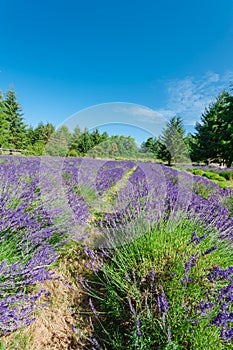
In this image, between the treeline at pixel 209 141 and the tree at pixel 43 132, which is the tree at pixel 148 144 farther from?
the tree at pixel 43 132

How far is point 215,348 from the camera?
980 millimetres

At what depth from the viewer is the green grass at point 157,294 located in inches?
39.9

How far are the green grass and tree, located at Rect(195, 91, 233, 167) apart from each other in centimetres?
2008

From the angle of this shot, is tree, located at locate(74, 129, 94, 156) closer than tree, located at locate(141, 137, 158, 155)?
No

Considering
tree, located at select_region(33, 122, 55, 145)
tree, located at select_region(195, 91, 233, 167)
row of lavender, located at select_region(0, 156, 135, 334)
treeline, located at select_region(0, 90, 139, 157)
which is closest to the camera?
row of lavender, located at select_region(0, 156, 135, 334)

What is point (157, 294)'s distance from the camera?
4.06ft

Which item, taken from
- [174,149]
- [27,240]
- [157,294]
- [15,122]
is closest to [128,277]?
[157,294]

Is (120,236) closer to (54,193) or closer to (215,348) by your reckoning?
(215,348)

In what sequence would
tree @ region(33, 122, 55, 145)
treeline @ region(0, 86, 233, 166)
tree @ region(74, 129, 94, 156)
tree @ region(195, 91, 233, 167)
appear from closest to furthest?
tree @ region(74, 129, 94, 156) < treeline @ region(0, 86, 233, 166) < tree @ region(195, 91, 233, 167) < tree @ region(33, 122, 55, 145)

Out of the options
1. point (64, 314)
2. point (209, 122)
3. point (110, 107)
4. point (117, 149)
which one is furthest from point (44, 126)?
point (64, 314)

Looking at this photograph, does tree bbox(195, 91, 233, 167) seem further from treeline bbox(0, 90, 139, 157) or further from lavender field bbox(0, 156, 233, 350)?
lavender field bbox(0, 156, 233, 350)

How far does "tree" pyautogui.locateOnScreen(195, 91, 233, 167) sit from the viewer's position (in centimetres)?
1909

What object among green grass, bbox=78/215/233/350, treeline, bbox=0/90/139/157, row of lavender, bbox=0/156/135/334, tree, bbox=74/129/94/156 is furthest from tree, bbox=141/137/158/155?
green grass, bbox=78/215/233/350

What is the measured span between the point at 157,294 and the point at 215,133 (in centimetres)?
2407
